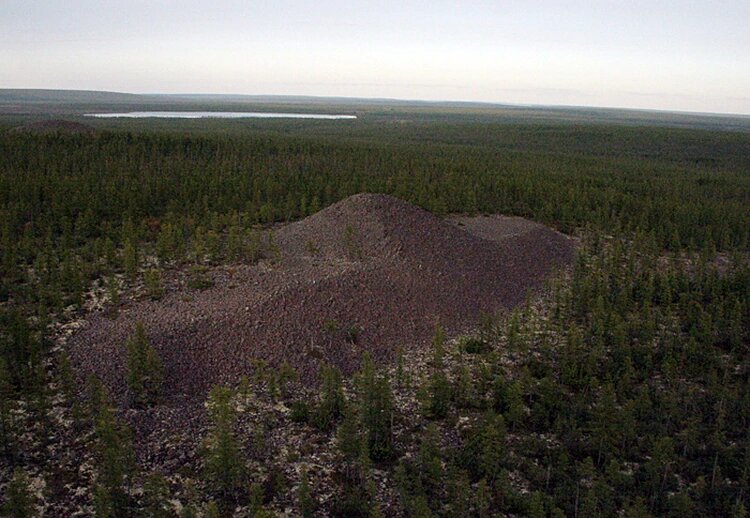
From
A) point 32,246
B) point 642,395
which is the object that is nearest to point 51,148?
point 32,246

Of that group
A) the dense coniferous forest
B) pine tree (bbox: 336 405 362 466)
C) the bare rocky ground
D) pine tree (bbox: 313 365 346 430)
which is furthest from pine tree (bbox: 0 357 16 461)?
pine tree (bbox: 336 405 362 466)

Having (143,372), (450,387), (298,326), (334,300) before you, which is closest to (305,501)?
(450,387)

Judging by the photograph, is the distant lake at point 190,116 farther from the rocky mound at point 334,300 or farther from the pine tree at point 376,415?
the pine tree at point 376,415

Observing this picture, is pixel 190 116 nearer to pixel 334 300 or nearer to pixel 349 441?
pixel 334 300

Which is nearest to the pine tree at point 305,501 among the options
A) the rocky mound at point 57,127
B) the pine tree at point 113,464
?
the pine tree at point 113,464

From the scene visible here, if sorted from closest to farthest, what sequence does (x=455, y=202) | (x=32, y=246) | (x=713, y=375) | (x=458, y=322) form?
(x=713, y=375), (x=458, y=322), (x=32, y=246), (x=455, y=202)

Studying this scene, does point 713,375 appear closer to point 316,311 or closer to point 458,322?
point 458,322

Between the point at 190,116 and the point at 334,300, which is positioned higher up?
the point at 190,116

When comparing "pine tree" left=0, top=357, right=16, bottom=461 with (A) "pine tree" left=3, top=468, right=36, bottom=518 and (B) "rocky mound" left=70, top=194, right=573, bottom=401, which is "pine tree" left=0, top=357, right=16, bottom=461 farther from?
(B) "rocky mound" left=70, top=194, right=573, bottom=401
